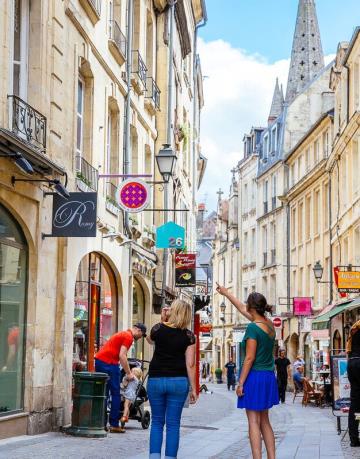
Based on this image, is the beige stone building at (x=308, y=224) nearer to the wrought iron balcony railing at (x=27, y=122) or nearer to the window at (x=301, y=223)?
the window at (x=301, y=223)

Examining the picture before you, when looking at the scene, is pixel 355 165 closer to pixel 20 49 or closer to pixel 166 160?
pixel 166 160

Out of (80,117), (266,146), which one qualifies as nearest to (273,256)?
(266,146)

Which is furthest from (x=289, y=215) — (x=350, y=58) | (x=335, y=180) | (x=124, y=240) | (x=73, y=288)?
(x=73, y=288)

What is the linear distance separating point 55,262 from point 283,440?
4333mm

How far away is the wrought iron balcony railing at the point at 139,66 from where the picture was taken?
21656 millimetres

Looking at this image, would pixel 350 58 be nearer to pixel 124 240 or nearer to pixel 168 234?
pixel 168 234

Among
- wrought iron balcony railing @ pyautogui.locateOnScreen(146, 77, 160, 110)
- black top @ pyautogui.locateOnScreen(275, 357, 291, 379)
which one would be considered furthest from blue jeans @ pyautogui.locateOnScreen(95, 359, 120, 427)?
black top @ pyautogui.locateOnScreen(275, 357, 291, 379)

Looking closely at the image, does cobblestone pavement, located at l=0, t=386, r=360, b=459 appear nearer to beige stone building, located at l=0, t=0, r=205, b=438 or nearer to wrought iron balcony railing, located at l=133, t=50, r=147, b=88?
beige stone building, located at l=0, t=0, r=205, b=438

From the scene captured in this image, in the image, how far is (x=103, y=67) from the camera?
17734 mm

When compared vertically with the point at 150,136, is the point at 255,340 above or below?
below

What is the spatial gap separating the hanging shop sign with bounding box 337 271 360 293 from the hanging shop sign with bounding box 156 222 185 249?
284 inches

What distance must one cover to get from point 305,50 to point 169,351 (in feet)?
249

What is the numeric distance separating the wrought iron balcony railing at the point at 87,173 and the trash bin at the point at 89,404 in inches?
150

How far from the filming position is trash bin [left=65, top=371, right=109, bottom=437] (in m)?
13.1
